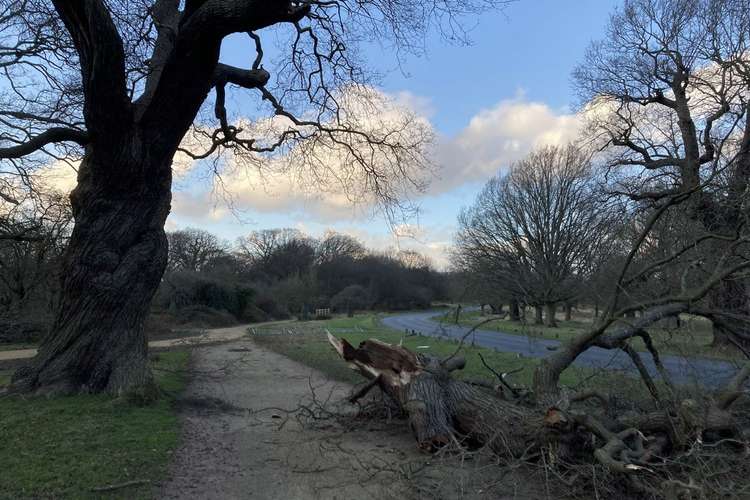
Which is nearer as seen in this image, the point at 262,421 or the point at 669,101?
the point at 262,421

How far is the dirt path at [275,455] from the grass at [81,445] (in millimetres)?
298

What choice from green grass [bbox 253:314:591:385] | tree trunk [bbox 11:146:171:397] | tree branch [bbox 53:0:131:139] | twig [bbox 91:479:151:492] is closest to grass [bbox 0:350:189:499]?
twig [bbox 91:479:151:492]

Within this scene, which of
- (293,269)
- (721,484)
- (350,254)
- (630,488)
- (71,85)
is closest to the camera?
(721,484)

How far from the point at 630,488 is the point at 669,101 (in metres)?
17.5

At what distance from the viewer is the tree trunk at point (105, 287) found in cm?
874

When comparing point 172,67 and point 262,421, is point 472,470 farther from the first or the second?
point 172,67

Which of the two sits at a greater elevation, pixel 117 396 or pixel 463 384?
A: pixel 463 384

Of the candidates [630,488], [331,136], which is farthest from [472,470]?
[331,136]

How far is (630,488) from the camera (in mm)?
4617

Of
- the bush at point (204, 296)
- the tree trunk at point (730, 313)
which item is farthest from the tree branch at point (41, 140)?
the bush at point (204, 296)

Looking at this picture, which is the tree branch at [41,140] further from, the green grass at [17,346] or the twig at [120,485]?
the green grass at [17,346]

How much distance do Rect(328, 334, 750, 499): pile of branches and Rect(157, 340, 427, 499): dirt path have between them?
0.66 metres

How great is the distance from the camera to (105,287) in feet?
29.5

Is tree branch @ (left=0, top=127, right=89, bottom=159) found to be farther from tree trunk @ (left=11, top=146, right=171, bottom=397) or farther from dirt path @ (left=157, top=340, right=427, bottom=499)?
dirt path @ (left=157, top=340, right=427, bottom=499)
